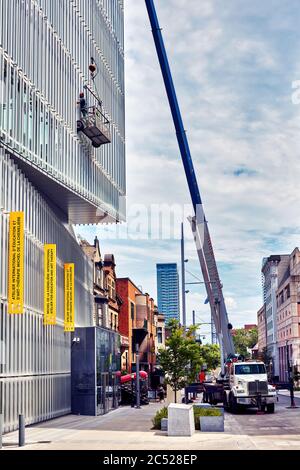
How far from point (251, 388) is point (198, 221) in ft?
32.8

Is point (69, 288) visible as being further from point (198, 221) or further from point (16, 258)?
point (16, 258)

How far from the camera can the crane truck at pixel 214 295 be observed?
36.5 m

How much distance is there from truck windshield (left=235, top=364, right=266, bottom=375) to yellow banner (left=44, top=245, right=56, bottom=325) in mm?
11096

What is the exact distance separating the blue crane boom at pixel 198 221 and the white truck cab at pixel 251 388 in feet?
17.8

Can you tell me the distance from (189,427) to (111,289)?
43.9m

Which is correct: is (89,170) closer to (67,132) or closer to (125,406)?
(67,132)

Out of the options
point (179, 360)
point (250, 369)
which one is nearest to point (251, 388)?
point (250, 369)

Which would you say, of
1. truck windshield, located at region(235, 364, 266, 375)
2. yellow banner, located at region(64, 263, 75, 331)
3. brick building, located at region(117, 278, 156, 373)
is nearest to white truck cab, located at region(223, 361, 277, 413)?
truck windshield, located at region(235, 364, 266, 375)

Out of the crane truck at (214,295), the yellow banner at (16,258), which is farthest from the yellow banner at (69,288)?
the yellow banner at (16,258)

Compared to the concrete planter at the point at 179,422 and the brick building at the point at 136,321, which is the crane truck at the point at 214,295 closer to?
the concrete planter at the point at 179,422

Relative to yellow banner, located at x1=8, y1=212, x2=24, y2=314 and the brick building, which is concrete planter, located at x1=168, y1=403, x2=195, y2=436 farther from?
the brick building

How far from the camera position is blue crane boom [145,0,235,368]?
39219 mm

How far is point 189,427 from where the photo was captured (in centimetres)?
2247
